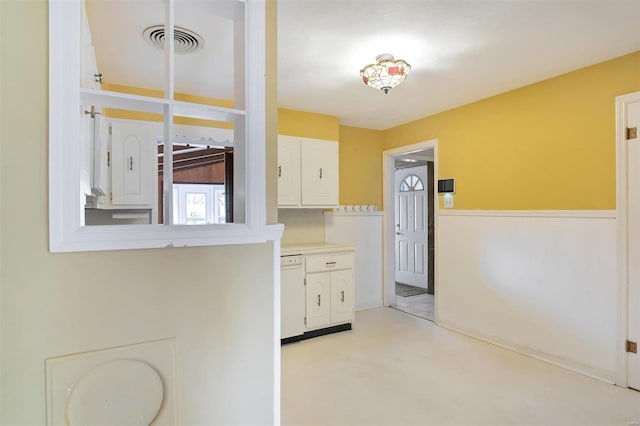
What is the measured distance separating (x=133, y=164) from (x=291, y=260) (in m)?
1.67

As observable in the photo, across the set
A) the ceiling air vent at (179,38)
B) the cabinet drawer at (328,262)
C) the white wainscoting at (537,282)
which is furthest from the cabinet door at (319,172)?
the ceiling air vent at (179,38)

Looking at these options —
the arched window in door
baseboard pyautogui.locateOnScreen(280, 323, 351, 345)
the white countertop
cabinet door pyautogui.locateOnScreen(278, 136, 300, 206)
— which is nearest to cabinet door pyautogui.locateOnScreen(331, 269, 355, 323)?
baseboard pyautogui.locateOnScreen(280, 323, 351, 345)

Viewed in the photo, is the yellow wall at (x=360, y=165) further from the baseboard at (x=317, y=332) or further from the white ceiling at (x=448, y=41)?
the baseboard at (x=317, y=332)

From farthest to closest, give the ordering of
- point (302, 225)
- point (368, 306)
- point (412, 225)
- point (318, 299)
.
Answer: point (412, 225) < point (368, 306) < point (302, 225) < point (318, 299)

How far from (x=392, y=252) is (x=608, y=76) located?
9.67 feet

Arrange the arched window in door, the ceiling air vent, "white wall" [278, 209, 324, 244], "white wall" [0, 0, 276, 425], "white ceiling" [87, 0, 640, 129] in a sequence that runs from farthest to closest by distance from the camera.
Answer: the arched window in door, "white wall" [278, 209, 324, 244], the ceiling air vent, "white ceiling" [87, 0, 640, 129], "white wall" [0, 0, 276, 425]

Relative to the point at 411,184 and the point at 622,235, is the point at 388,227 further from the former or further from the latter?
the point at 622,235

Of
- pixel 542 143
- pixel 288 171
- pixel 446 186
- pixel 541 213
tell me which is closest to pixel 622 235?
pixel 541 213

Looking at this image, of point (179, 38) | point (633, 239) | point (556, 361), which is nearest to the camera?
point (179, 38)

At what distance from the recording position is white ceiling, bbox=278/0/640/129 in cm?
186

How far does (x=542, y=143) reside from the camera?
115 inches

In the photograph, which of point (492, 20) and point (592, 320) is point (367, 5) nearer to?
point (492, 20)

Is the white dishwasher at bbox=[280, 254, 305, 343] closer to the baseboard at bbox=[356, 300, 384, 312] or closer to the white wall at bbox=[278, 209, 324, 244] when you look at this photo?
the white wall at bbox=[278, 209, 324, 244]

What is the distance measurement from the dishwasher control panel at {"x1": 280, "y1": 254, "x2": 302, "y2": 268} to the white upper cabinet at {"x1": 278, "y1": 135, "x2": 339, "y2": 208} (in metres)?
0.57
